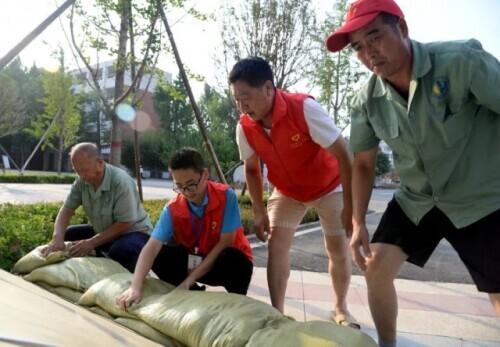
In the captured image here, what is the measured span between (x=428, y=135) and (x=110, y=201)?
1.79 metres

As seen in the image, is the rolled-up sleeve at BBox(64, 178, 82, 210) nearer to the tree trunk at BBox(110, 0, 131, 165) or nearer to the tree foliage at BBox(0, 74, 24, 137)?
the tree trunk at BBox(110, 0, 131, 165)

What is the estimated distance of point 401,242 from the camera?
1.63 m

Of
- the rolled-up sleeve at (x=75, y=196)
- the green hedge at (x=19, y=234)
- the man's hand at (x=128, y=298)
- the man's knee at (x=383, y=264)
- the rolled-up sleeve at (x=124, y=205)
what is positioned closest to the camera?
the man's knee at (x=383, y=264)

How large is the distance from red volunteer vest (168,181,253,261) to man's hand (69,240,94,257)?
60 cm

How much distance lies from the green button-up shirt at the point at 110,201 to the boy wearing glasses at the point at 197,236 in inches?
16.6

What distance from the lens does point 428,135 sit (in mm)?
1465

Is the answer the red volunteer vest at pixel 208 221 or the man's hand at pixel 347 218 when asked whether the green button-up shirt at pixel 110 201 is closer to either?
the red volunteer vest at pixel 208 221

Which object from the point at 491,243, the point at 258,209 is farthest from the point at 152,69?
the point at 491,243

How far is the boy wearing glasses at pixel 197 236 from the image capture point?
6.48ft

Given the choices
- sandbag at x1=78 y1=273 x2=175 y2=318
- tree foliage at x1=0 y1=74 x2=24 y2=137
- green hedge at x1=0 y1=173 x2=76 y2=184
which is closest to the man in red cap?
sandbag at x1=78 y1=273 x2=175 y2=318

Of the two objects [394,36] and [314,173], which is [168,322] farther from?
[394,36]

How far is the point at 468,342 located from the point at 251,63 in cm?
169

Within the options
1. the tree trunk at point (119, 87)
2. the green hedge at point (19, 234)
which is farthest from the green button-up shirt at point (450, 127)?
the tree trunk at point (119, 87)

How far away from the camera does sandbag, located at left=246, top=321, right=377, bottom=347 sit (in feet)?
4.28
